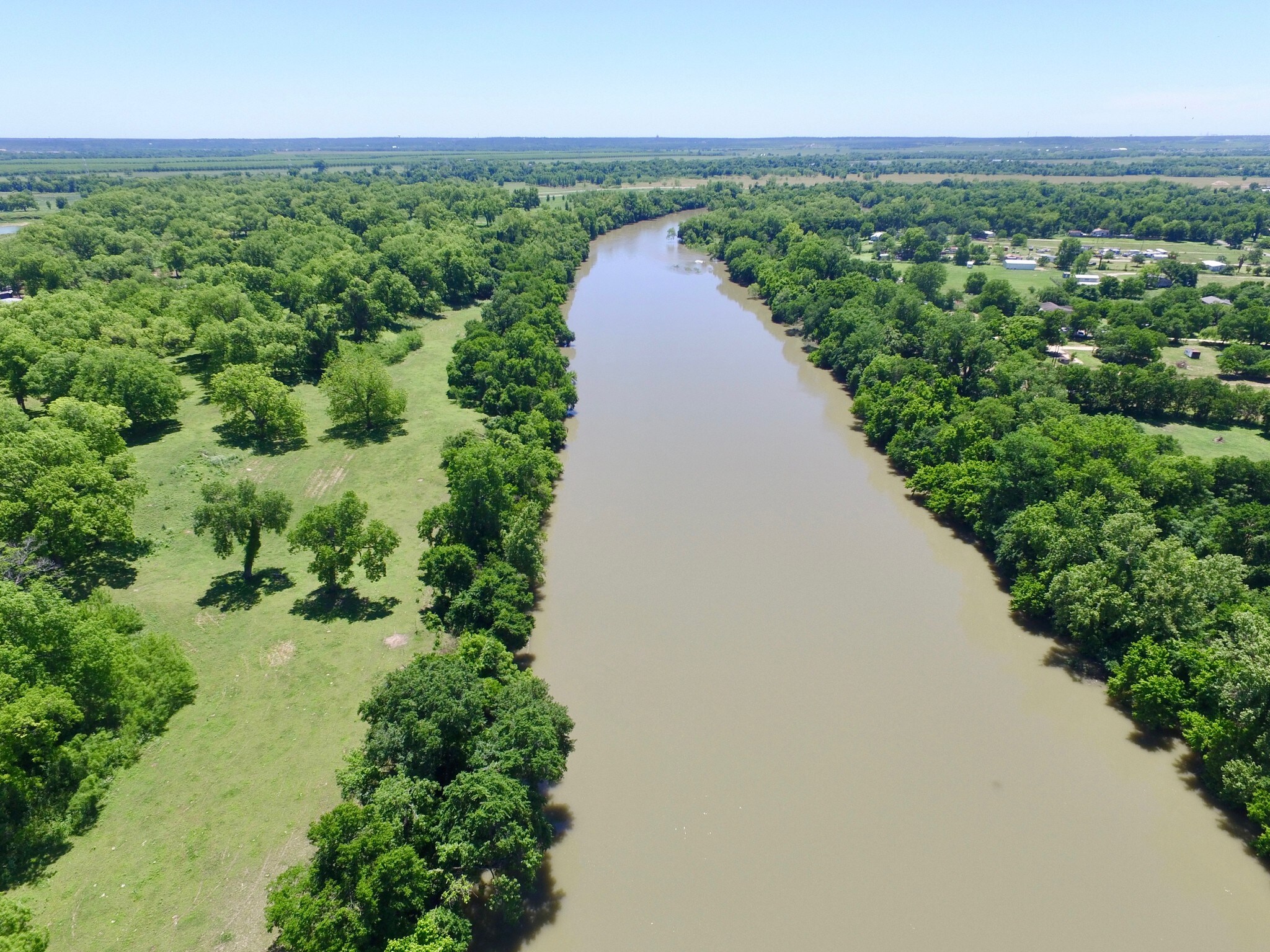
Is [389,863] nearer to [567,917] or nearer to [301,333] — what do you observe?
[567,917]

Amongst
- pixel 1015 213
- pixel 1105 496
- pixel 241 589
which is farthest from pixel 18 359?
pixel 1015 213

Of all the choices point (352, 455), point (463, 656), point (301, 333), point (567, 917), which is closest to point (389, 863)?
point (567, 917)

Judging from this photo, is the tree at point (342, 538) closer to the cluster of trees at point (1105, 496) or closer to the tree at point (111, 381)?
the tree at point (111, 381)

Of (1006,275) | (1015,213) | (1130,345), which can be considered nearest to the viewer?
(1130,345)

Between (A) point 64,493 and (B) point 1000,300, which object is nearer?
(A) point 64,493

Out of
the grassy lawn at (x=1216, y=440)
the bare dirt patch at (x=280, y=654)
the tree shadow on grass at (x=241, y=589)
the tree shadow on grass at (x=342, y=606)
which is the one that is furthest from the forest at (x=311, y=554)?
the grassy lawn at (x=1216, y=440)

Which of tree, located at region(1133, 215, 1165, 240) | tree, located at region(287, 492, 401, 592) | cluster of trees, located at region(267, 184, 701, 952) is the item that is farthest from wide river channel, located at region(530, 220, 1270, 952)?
tree, located at region(1133, 215, 1165, 240)

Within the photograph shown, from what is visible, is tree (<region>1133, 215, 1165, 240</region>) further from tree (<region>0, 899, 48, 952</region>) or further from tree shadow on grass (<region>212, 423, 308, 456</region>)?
tree (<region>0, 899, 48, 952</region>)

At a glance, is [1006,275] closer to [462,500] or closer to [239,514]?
[462,500]
